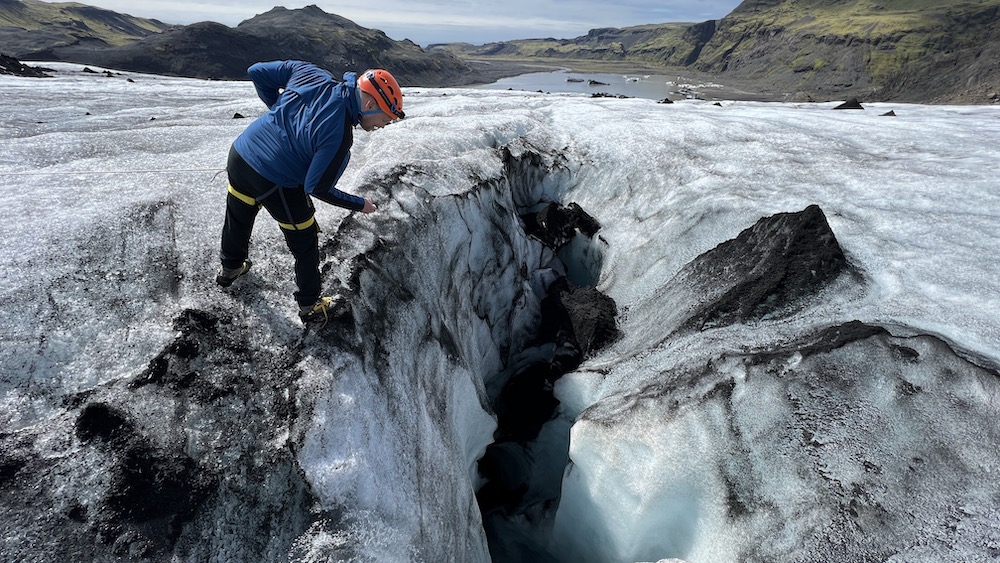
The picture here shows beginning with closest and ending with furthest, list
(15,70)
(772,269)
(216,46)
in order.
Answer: (772,269)
(15,70)
(216,46)

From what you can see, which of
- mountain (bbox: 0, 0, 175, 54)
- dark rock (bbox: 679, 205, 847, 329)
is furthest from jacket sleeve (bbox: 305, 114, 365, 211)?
mountain (bbox: 0, 0, 175, 54)

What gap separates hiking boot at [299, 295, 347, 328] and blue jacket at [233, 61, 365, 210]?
89 cm

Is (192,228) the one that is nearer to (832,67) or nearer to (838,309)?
(838,309)

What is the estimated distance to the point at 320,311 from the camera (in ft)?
13.5

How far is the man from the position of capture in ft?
12.0

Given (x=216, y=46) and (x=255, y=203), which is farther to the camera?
(x=216, y=46)

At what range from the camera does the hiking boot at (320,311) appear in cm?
399

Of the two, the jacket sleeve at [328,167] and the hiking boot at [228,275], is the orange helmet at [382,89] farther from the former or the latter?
the hiking boot at [228,275]

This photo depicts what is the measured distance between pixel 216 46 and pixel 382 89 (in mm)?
78870

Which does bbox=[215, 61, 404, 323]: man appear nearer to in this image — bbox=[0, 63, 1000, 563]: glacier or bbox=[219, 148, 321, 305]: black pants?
bbox=[219, 148, 321, 305]: black pants

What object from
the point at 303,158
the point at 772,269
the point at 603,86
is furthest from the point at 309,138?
the point at 603,86

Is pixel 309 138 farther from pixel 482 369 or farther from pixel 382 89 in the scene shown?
pixel 482 369

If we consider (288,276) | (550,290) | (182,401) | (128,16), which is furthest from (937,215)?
(128,16)

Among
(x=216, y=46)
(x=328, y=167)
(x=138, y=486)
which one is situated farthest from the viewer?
(x=216, y=46)
